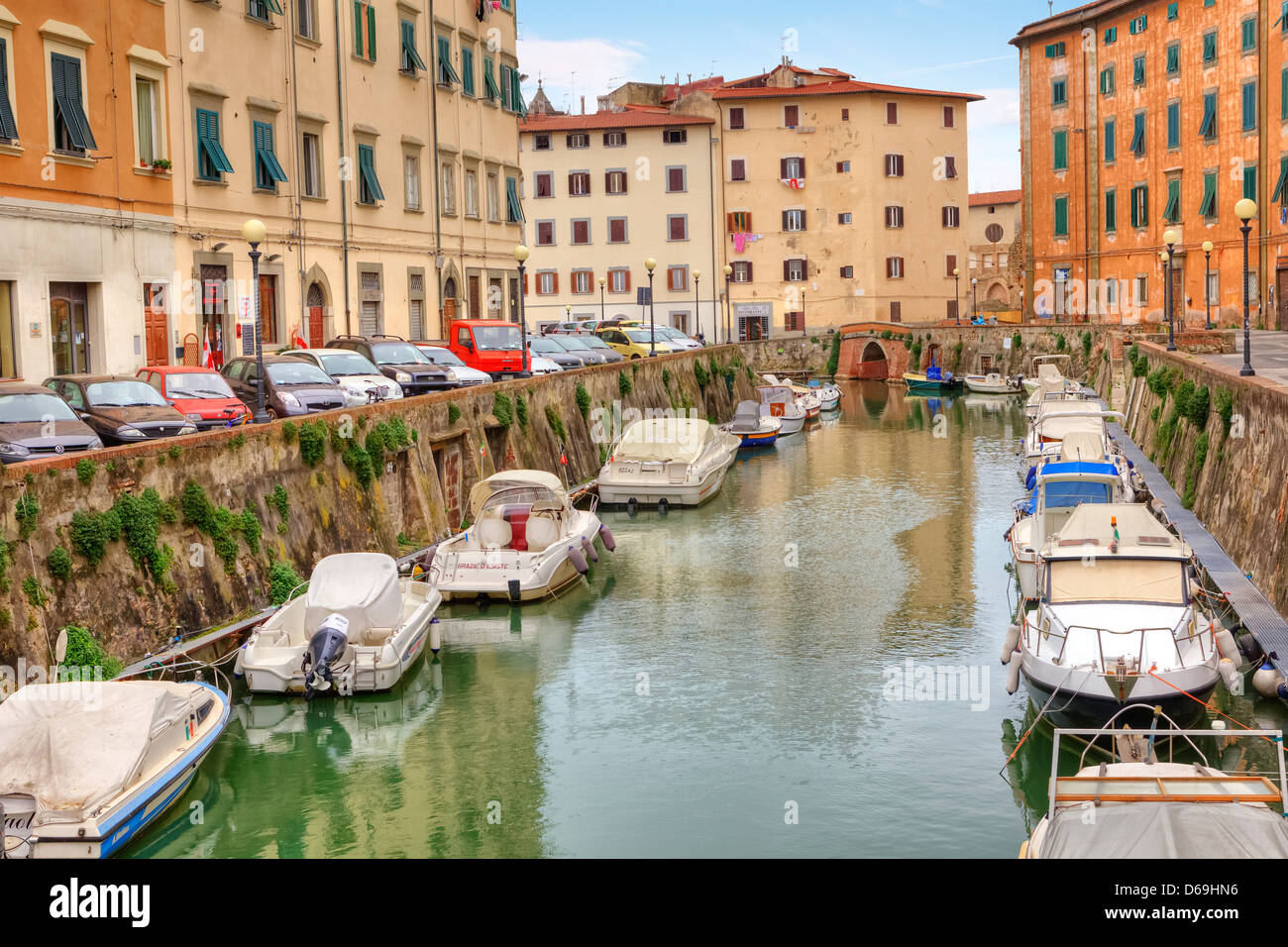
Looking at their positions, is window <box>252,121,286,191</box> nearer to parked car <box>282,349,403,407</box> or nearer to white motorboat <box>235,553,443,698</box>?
parked car <box>282,349,403,407</box>

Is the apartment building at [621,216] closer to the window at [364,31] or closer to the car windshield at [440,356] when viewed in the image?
the window at [364,31]

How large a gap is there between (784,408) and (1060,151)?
2446 cm

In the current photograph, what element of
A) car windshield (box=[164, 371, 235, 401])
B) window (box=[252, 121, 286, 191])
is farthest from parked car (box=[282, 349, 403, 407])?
window (box=[252, 121, 286, 191])

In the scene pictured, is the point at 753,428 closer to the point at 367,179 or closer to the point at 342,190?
the point at 367,179

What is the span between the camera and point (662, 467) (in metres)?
36.5

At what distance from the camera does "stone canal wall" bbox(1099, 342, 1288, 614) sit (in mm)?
21609

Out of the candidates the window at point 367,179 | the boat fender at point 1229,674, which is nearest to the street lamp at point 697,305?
the window at point 367,179

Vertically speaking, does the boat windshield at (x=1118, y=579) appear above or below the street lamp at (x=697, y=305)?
below

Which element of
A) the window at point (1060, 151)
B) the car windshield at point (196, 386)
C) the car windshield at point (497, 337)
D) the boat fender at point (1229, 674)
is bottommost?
the boat fender at point (1229, 674)

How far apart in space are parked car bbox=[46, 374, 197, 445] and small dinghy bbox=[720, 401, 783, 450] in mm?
29253

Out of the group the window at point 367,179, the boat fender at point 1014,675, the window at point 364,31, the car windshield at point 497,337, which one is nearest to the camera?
the boat fender at point 1014,675

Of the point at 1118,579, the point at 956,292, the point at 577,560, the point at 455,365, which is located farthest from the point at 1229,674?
the point at 956,292

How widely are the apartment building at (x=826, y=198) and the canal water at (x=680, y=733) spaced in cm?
5264

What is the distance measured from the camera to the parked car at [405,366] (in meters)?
33.2
